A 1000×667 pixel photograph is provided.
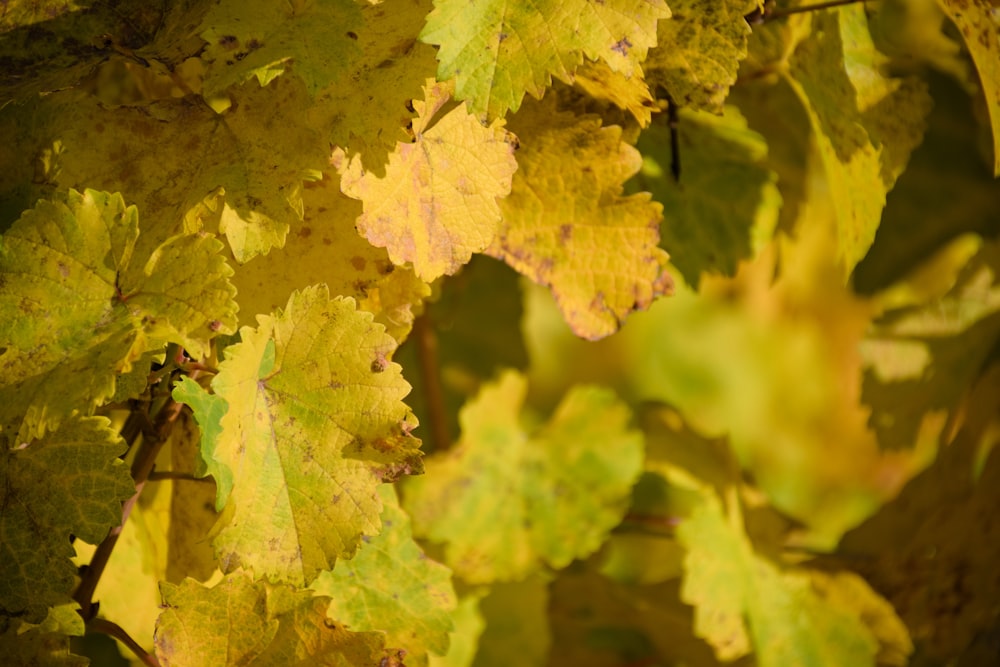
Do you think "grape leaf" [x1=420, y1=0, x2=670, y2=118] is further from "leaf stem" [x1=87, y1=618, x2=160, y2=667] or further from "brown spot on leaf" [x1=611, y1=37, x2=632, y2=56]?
"leaf stem" [x1=87, y1=618, x2=160, y2=667]

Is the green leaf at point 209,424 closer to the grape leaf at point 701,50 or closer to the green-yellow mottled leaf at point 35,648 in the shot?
the green-yellow mottled leaf at point 35,648

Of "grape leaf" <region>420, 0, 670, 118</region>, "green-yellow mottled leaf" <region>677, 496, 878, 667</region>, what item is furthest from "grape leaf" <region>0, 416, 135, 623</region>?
"green-yellow mottled leaf" <region>677, 496, 878, 667</region>

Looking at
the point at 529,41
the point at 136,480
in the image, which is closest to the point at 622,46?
the point at 529,41

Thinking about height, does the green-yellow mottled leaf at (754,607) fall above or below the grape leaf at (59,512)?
below

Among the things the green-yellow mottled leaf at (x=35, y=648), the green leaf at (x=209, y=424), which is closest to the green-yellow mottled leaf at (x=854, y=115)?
the green leaf at (x=209, y=424)

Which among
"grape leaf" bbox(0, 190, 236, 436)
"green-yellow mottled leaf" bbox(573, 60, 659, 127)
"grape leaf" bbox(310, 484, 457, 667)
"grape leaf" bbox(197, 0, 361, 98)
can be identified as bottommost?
"grape leaf" bbox(310, 484, 457, 667)

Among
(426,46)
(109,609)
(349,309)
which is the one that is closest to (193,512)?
(109,609)

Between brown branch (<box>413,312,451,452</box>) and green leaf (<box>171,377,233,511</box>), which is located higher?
green leaf (<box>171,377,233,511</box>)
